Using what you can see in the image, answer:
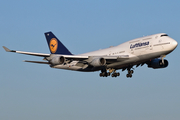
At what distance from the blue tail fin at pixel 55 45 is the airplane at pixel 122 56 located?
4.58 meters

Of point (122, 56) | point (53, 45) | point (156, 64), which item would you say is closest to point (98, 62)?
point (122, 56)

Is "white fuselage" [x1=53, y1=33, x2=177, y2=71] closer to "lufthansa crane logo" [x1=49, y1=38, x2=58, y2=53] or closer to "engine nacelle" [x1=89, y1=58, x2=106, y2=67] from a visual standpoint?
"engine nacelle" [x1=89, y1=58, x2=106, y2=67]

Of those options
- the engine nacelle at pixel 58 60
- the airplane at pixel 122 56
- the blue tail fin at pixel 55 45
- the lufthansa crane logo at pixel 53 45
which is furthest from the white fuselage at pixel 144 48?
the lufthansa crane logo at pixel 53 45

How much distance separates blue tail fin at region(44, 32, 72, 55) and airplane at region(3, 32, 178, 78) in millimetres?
4578

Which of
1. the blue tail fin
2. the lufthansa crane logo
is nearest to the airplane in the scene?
the blue tail fin

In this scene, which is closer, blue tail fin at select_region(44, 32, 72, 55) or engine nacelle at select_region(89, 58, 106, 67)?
engine nacelle at select_region(89, 58, 106, 67)

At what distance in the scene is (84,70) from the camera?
56.6 meters

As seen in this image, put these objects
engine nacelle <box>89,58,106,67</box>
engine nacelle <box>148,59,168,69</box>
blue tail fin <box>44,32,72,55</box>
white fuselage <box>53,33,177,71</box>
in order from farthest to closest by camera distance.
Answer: blue tail fin <box>44,32,72,55</box> < engine nacelle <box>148,59,168,69</box> < engine nacelle <box>89,58,106,67</box> < white fuselage <box>53,33,177,71</box>

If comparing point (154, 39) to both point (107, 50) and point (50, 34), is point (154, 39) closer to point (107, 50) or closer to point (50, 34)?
point (107, 50)

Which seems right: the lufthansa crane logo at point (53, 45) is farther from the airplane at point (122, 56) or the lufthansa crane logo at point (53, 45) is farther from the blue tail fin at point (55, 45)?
the airplane at point (122, 56)

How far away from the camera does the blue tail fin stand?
61.3 metres

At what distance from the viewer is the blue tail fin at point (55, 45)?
6126 cm

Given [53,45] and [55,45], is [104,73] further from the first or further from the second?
[53,45]

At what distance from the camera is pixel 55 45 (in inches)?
2469
